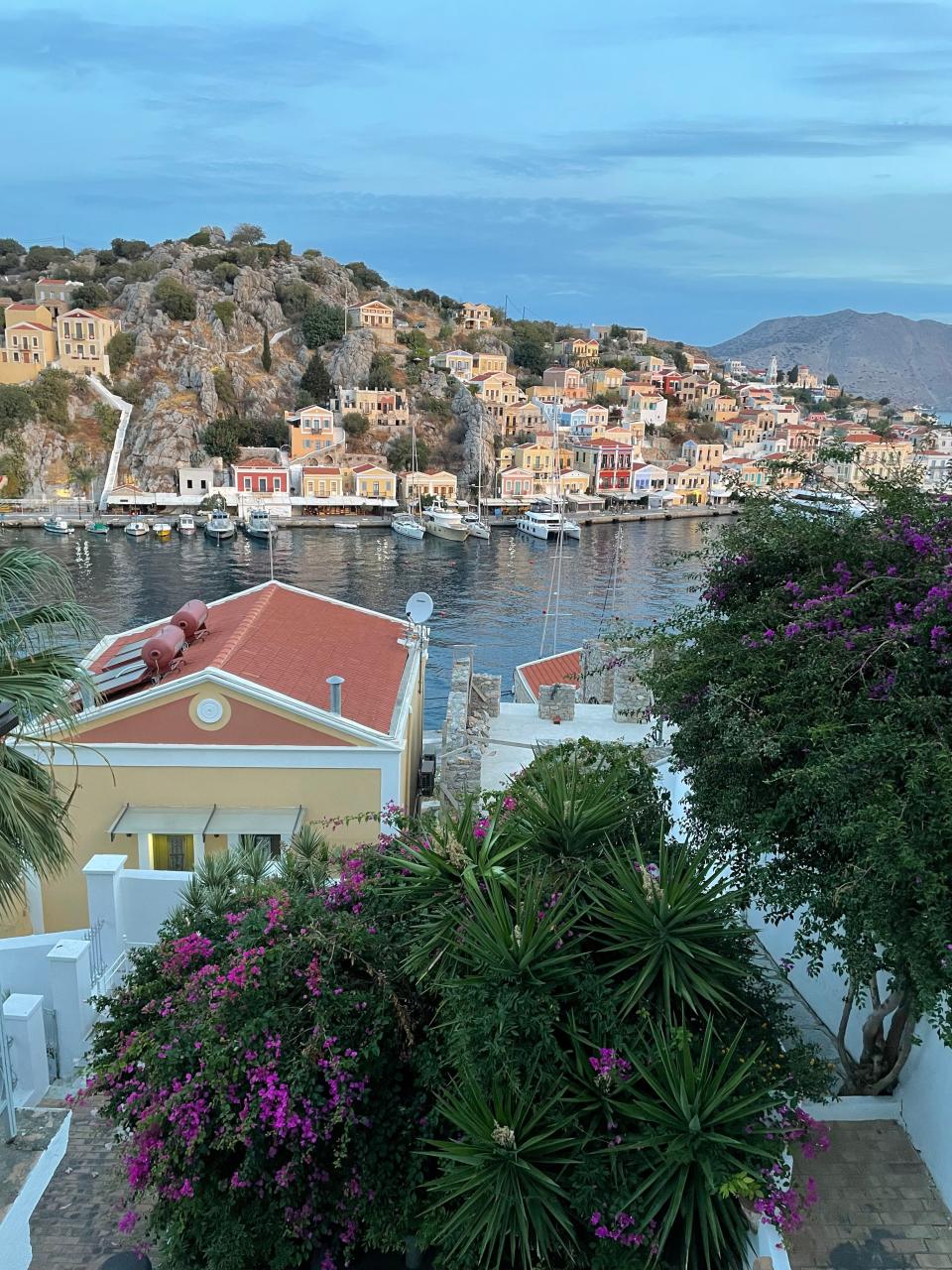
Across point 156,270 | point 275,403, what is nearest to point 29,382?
point 275,403

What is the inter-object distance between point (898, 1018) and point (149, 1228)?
5269 millimetres

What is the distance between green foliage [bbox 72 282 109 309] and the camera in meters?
106

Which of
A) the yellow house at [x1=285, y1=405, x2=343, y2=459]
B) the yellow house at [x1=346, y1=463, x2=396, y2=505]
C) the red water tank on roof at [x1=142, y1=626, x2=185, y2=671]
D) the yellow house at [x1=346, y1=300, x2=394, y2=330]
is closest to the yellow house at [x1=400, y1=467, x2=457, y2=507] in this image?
the yellow house at [x1=346, y1=463, x2=396, y2=505]

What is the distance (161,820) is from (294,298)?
108m

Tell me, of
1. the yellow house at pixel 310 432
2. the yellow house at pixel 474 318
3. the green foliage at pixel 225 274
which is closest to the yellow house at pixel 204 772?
the yellow house at pixel 310 432

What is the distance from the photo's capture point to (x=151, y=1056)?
19.5ft

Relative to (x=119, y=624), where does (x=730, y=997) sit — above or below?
above

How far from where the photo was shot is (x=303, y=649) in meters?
14.2

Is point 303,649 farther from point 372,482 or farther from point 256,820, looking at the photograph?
point 372,482

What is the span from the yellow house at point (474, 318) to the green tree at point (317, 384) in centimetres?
4428

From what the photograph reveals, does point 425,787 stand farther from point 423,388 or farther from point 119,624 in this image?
point 423,388

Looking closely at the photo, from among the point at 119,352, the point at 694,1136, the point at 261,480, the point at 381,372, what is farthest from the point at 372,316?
the point at 694,1136

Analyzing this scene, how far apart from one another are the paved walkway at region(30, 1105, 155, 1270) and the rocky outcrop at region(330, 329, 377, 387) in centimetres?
9695

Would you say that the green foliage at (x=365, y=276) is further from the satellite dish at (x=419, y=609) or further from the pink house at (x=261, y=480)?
the satellite dish at (x=419, y=609)
